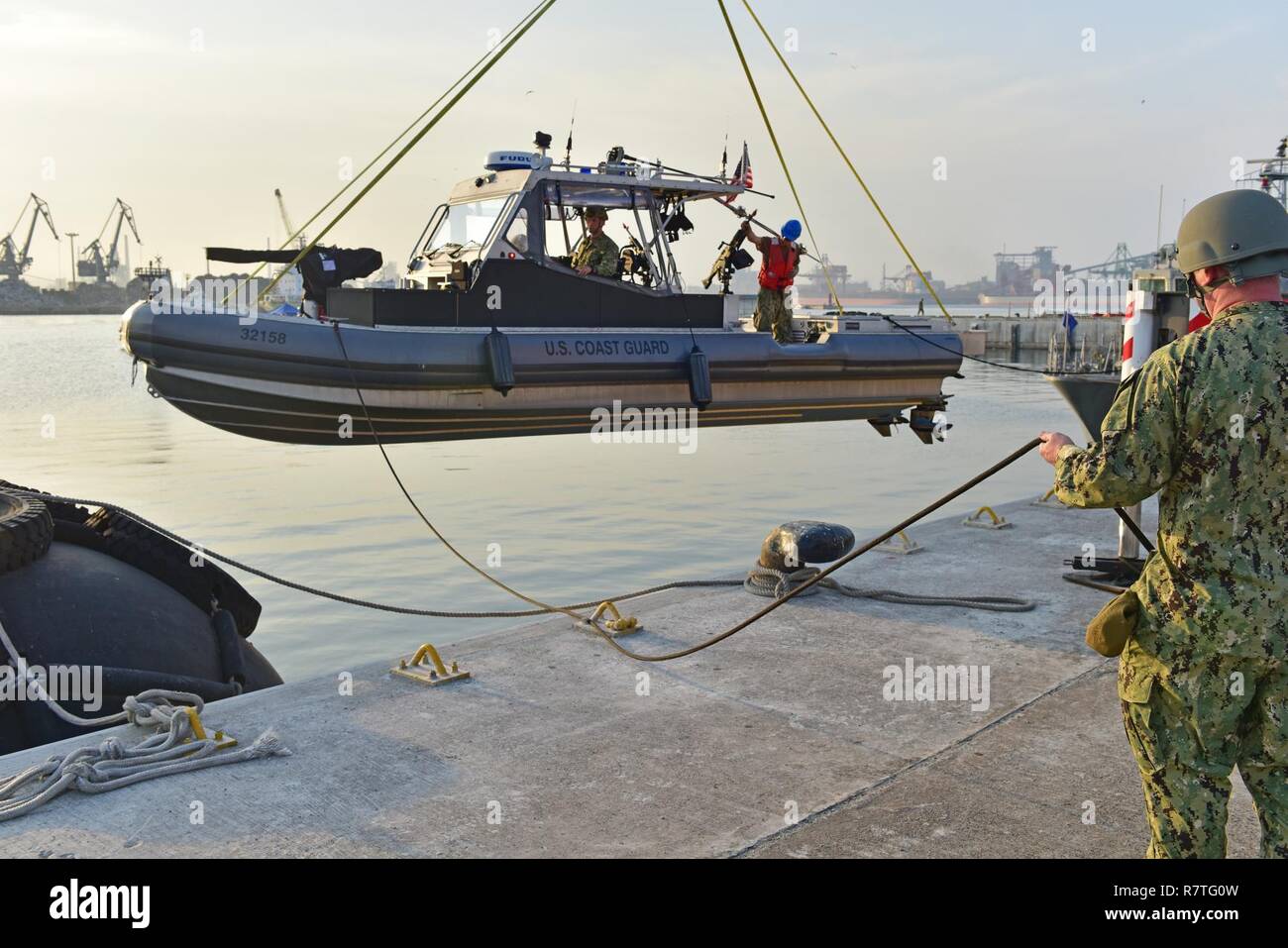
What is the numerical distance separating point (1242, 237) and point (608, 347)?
8.30m

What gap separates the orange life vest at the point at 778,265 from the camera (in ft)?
39.0

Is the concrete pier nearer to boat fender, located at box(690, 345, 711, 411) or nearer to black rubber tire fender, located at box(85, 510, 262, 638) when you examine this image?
black rubber tire fender, located at box(85, 510, 262, 638)

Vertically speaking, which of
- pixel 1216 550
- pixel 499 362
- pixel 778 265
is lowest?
pixel 1216 550

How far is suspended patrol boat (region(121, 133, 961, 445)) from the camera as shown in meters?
9.00

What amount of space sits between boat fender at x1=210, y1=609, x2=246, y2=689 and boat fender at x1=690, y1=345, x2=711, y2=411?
18.8ft

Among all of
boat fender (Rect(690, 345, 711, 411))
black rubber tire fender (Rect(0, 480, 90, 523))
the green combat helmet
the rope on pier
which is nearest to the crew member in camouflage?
boat fender (Rect(690, 345, 711, 411))

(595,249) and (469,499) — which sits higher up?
(595,249)

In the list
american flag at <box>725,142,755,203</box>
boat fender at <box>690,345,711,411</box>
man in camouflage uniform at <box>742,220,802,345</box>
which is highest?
american flag at <box>725,142,755,203</box>

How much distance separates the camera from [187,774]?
3.65 m

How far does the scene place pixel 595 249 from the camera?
1166 centimetres

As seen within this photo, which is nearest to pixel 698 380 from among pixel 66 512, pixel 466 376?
pixel 466 376

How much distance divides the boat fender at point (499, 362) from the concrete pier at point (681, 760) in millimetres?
4613

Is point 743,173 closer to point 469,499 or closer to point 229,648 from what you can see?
point 469,499

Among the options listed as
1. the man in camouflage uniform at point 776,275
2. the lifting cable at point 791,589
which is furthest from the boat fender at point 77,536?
the man in camouflage uniform at point 776,275
